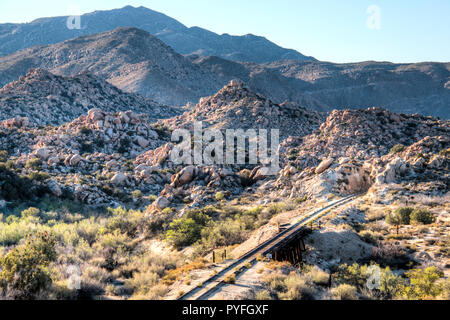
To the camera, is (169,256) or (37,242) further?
(169,256)

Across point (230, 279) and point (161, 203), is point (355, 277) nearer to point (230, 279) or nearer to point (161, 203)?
point (230, 279)

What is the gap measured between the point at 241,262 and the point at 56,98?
58.6 metres

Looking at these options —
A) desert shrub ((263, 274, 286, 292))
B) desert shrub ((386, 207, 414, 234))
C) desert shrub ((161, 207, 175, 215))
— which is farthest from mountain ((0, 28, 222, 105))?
desert shrub ((263, 274, 286, 292))

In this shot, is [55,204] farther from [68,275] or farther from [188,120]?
[188,120]

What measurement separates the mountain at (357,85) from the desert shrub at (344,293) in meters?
121

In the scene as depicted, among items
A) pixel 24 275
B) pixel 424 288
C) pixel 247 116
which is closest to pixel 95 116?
pixel 247 116

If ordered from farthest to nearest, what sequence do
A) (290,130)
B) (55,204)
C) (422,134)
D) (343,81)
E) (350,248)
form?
(343,81) < (290,130) < (422,134) < (55,204) < (350,248)

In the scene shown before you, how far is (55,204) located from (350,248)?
20.1 m

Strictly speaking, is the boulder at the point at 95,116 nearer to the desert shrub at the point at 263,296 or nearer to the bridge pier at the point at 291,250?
the bridge pier at the point at 291,250

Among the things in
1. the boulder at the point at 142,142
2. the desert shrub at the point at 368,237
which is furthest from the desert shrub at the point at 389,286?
the boulder at the point at 142,142

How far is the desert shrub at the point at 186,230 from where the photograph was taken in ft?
52.2

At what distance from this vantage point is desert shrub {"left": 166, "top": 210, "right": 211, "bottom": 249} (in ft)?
52.2

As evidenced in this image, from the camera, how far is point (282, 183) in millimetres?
26750
